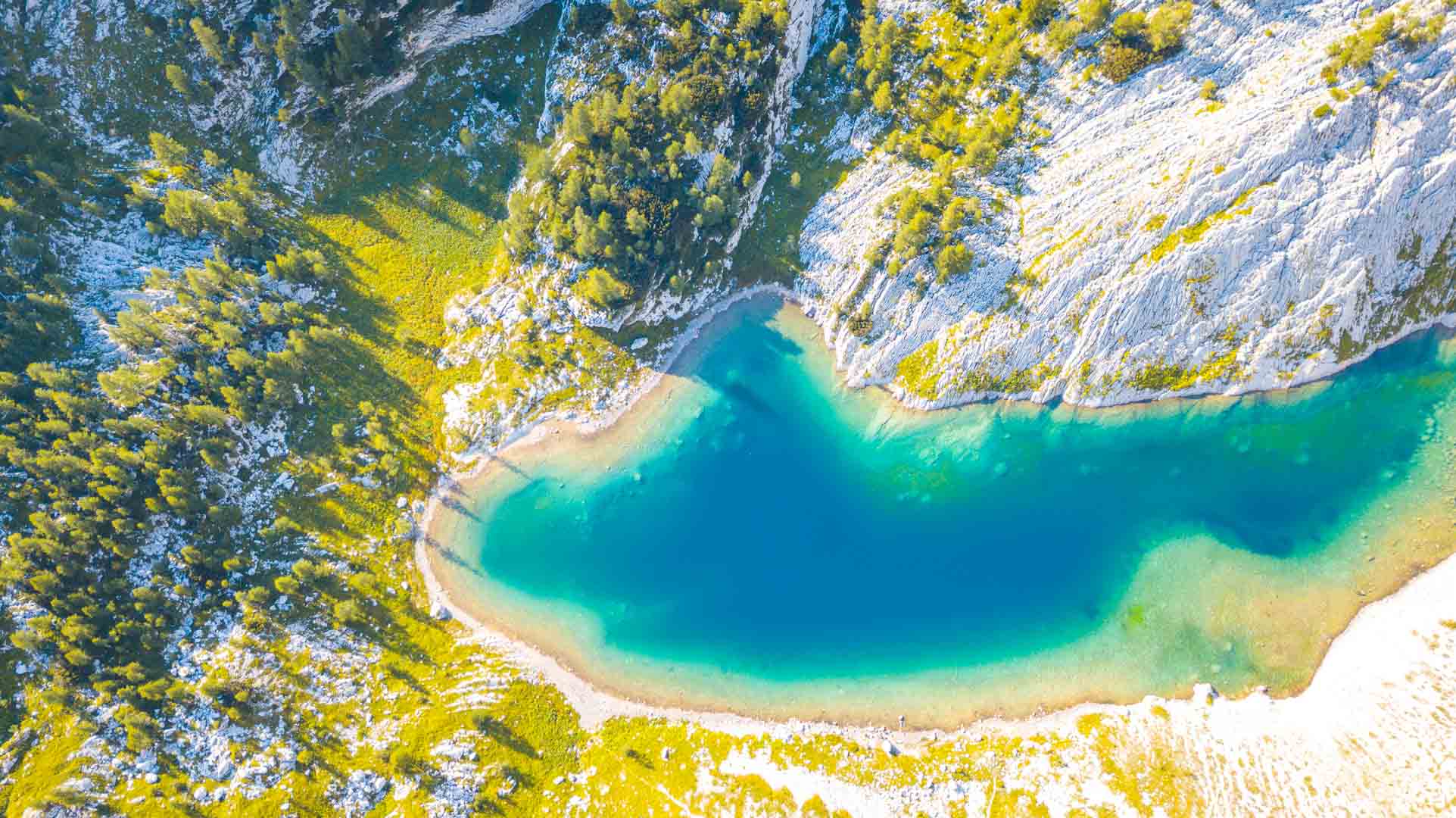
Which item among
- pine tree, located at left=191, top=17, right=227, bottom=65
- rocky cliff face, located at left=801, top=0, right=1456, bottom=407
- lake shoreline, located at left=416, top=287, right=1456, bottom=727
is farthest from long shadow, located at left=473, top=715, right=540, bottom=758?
pine tree, located at left=191, top=17, right=227, bottom=65

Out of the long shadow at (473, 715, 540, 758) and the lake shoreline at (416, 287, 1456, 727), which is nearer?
the long shadow at (473, 715, 540, 758)

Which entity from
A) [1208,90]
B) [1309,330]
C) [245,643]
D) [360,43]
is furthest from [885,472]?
[360,43]

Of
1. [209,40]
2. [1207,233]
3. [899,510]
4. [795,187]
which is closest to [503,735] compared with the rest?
[899,510]

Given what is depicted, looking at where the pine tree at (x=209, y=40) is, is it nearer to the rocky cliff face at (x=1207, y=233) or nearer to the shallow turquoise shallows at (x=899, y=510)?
the shallow turquoise shallows at (x=899, y=510)

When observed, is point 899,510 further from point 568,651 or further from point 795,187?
point 568,651

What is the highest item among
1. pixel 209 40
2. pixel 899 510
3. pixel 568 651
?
pixel 209 40

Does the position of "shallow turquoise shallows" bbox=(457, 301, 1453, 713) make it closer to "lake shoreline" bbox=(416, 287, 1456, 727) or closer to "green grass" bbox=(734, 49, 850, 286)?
"lake shoreline" bbox=(416, 287, 1456, 727)

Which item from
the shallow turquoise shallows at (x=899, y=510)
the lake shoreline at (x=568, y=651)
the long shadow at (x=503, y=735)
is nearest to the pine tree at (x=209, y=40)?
the lake shoreline at (x=568, y=651)
